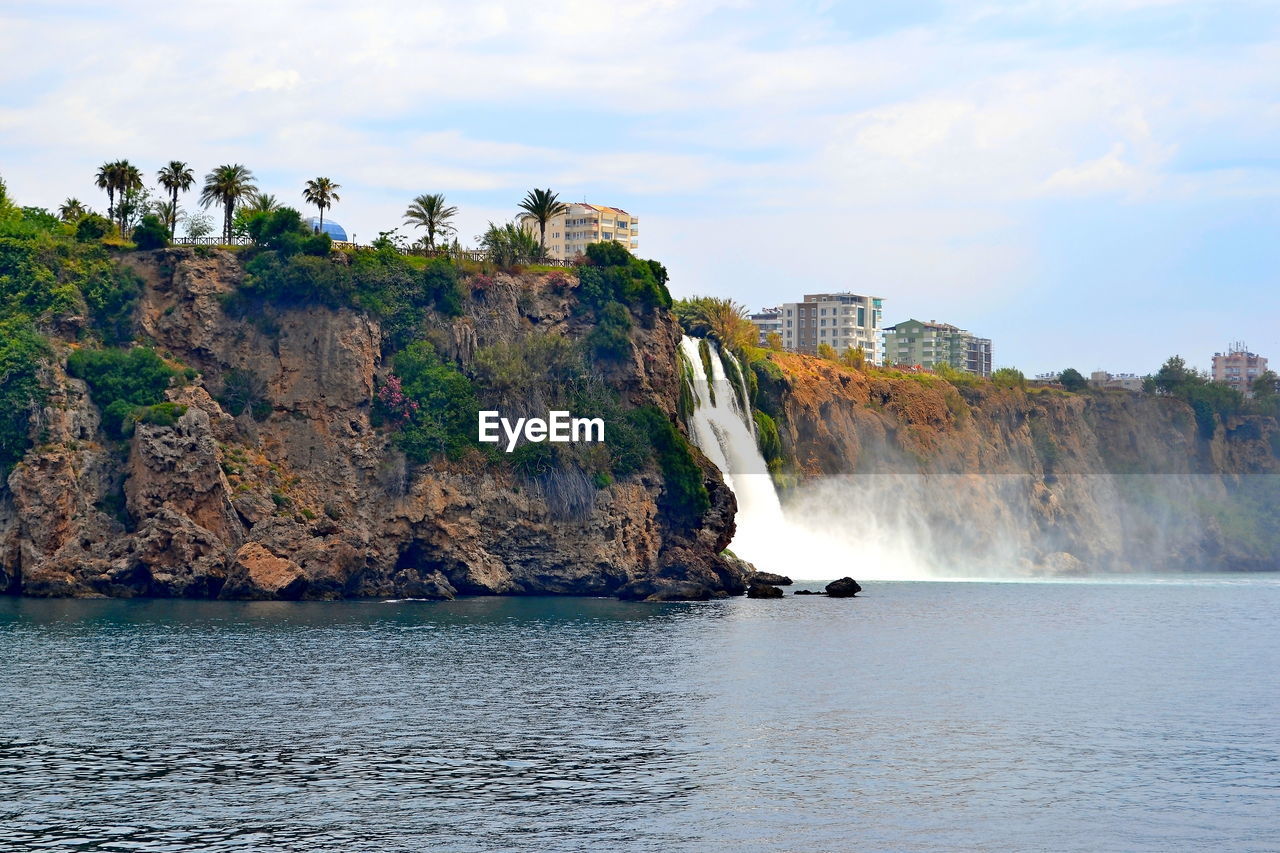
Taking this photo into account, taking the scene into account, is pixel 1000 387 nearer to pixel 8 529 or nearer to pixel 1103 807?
pixel 8 529

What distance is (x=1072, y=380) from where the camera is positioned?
183 meters

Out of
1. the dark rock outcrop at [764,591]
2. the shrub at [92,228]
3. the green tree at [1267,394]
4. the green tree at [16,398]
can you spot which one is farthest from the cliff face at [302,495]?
the green tree at [1267,394]

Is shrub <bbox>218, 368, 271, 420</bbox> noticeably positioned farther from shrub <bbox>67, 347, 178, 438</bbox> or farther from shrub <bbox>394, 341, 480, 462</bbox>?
shrub <bbox>394, 341, 480, 462</bbox>

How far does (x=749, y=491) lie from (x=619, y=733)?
71.6 meters

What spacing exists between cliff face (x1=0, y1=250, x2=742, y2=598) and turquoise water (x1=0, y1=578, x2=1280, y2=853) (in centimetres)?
595

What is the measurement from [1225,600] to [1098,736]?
69.1 m

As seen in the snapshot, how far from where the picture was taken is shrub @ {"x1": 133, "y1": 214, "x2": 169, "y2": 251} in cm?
11275

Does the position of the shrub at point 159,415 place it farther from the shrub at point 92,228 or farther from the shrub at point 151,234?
the shrub at point 92,228

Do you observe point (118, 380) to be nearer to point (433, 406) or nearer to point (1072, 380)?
point (433, 406)

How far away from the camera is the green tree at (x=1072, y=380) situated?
597ft

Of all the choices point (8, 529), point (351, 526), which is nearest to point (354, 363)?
point (351, 526)

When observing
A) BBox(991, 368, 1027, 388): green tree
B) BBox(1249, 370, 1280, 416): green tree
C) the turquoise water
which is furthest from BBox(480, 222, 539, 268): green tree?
BBox(1249, 370, 1280, 416): green tree

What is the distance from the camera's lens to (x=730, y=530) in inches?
4498

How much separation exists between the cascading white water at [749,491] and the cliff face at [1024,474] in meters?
4.22
